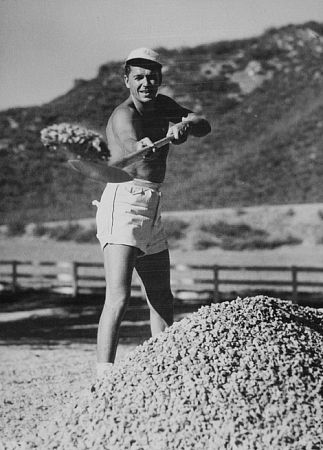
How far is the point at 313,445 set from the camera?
8.89ft

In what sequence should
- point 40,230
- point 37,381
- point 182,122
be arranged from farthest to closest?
point 40,230 < point 37,381 < point 182,122

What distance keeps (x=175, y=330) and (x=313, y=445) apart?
32.0 inches

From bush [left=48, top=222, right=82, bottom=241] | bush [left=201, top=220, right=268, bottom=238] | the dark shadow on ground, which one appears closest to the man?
the dark shadow on ground

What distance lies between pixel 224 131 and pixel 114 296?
8682mm

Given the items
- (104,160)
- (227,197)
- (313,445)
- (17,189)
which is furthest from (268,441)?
(227,197)

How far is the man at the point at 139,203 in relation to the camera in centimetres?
349

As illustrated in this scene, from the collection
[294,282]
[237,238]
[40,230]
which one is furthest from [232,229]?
[294,282]

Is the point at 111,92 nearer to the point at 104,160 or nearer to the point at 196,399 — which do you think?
the point at 104,160

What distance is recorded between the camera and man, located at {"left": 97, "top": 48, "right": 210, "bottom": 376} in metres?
3.49

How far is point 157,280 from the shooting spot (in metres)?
3.72

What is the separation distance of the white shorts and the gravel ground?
629mm

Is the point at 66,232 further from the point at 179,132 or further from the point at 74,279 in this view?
the point at 179,132

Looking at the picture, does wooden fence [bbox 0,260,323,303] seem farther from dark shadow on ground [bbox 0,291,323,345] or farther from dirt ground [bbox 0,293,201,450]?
dirt ground [bbox 0,293,201,450]

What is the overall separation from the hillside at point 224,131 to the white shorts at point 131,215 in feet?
4.16
